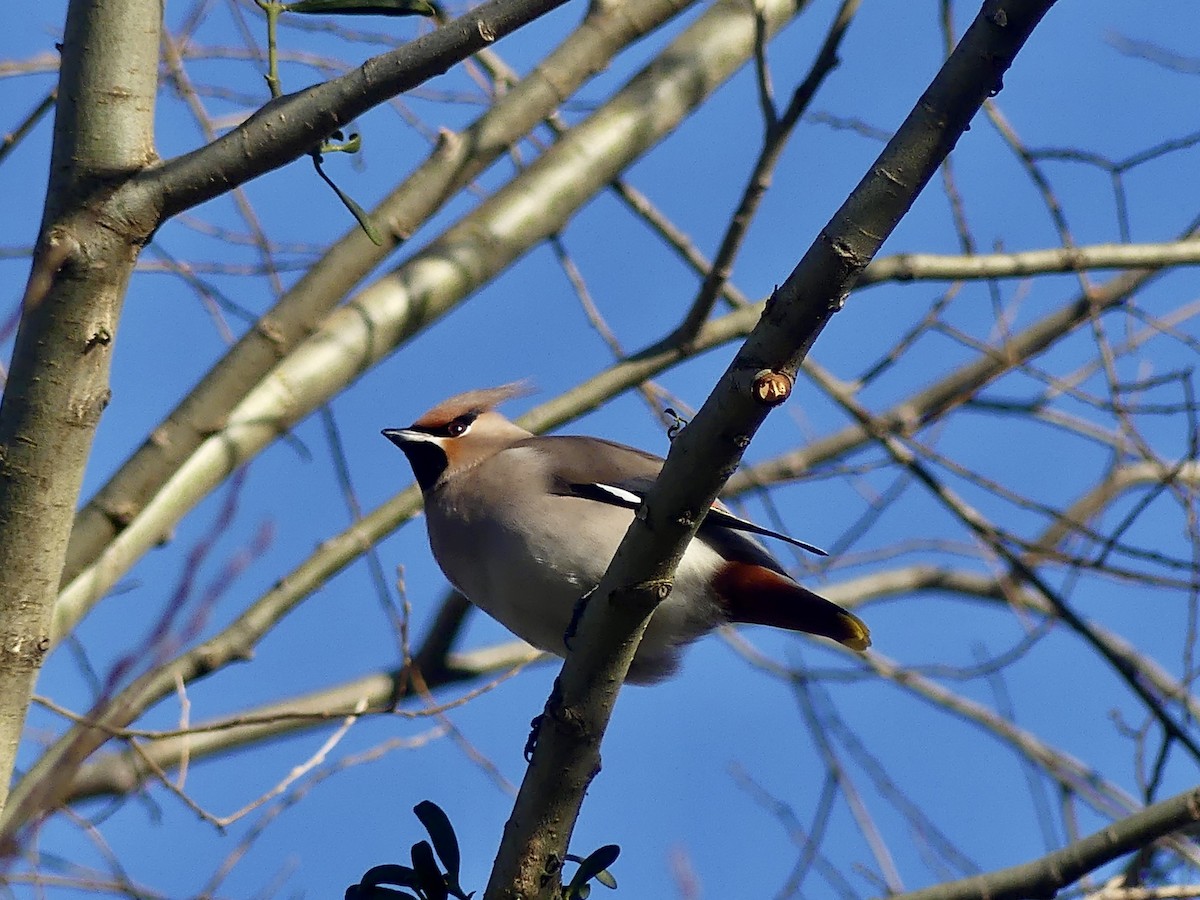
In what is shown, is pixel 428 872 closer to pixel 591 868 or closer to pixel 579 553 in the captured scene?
pixel 591 868

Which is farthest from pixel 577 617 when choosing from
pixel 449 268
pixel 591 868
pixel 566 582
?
pixel 449 268

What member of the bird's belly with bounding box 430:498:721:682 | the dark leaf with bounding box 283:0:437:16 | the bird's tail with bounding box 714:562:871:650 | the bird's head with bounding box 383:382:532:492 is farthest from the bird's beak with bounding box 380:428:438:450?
the dark leaf with bounding box 283:0:437:16

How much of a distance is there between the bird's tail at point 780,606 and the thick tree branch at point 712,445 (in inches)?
40.8

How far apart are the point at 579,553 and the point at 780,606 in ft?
1.84

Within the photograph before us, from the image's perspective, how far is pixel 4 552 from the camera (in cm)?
249

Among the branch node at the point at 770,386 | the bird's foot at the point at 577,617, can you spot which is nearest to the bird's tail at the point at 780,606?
the bird's foot at the point at 577,617

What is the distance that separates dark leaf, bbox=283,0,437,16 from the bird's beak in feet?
7.75

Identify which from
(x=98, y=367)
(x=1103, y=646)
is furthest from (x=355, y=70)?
(x=1103, y=646)

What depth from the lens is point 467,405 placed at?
17.4ft

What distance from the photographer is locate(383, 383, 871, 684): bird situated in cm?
390

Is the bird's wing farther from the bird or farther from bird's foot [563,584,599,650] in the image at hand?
bird's foot [563,584,599,650]

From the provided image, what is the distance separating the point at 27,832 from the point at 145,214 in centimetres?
118

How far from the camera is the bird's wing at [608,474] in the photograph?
4.12 metres

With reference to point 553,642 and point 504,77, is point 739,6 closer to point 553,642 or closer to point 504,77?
point 504,77
